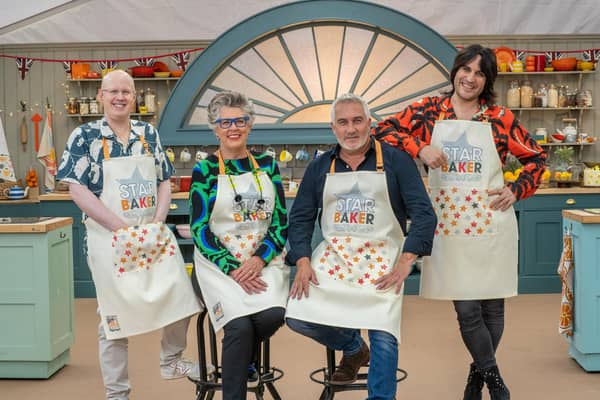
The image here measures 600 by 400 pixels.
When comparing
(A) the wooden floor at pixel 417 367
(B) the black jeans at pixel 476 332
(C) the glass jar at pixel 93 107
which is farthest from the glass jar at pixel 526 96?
(B) the black jeans at pixel 476 332

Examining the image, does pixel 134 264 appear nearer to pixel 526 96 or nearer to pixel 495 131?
pixel 495 131

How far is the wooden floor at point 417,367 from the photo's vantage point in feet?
12.6

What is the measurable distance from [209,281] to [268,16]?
4.26m

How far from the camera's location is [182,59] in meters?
8.45

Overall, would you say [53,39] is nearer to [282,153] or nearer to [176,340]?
[282,153]

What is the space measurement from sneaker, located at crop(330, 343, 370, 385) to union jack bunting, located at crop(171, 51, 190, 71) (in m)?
5.89

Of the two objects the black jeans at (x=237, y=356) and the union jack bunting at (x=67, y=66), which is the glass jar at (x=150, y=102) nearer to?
the union jack bunting at (x=67, y=66)

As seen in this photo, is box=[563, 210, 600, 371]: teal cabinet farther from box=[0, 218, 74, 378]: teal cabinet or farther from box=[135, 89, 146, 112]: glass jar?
box=[135, 89, 146, 112]: glass jar

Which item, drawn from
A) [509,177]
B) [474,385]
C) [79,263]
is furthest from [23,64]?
[474,385]

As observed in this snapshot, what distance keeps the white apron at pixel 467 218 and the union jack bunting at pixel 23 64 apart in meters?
6.66

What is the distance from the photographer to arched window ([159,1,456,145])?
6.85m

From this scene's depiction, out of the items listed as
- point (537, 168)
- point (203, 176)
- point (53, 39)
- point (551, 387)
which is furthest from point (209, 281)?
point (53, 39)

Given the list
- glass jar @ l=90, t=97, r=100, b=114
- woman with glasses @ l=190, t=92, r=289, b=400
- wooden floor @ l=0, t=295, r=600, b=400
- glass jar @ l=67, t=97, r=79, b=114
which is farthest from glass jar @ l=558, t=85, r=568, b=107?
woman with glasses @ l=190, t=92, r=289, b=400

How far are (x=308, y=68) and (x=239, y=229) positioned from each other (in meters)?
4.22
